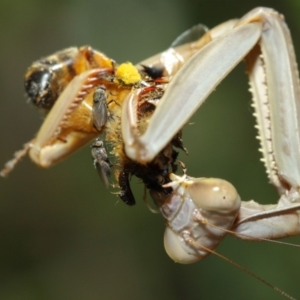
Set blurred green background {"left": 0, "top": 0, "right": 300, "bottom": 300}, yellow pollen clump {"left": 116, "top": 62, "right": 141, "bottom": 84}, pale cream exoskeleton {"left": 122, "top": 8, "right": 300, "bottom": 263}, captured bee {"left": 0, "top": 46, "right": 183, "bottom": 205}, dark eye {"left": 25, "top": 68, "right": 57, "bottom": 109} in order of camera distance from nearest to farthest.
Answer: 1. pale cream exoskeleton {"left": 122, "top": 8, "right": 300, "bottom": 263}
2. captured bee {"left": 0, "top": 46, "right": 183, "bottom": 205}
3. yellow pollen clump {"left": 116, "top": 62, "right": 141, "bottom": 84}
4. dark eye {"left": 25, "top": 68, "right": 57, "bottom": 109}
5. blurred green background {"left": 0, "top": 0, "right": 300, "bottom": 300}

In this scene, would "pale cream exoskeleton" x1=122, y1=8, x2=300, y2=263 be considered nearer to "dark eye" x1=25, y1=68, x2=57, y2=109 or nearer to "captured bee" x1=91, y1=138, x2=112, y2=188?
"captured bee" x1=91, y1=138, x2=112, y2=188

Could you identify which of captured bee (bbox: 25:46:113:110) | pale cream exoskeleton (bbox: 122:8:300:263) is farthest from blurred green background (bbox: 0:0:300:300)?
pale cream exoskeleton (bbox: 122:8:300:263)

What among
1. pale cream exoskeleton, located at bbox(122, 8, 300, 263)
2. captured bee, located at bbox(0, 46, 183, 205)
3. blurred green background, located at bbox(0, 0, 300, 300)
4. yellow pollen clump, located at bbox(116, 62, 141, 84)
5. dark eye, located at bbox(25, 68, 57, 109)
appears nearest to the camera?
pale cream exoskeleton, located at bbox(122, 8, 300, 263)

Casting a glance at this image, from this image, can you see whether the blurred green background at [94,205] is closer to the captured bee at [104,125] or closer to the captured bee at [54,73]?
the captured bee at [54,73]

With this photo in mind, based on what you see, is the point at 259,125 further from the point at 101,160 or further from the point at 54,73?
the point at 54,73

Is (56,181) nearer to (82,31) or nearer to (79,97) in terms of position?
(82,31)

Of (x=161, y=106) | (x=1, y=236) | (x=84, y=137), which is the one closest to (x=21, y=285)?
(x=1, y=236)

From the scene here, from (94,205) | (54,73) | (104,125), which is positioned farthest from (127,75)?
(94,205)
